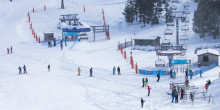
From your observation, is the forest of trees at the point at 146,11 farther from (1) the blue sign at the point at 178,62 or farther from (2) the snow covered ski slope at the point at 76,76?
(1) the blue sign at the point at 178,62

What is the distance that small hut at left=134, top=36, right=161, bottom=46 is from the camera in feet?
168

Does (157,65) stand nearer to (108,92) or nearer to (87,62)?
(87,62)

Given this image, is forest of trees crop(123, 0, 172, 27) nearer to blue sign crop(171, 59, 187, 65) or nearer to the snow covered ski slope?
the snow covered ski slope

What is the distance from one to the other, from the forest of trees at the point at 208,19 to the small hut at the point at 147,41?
21.6 feet

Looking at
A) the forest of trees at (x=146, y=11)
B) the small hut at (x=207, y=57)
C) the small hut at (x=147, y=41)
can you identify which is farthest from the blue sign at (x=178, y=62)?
the forest of trees at (x=146, y=11)

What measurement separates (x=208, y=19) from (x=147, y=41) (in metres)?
9.96

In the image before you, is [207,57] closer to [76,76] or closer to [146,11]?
[76,76]

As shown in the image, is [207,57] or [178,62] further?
[207,57]

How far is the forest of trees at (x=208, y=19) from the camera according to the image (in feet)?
166

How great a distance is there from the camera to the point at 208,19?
2007 inches

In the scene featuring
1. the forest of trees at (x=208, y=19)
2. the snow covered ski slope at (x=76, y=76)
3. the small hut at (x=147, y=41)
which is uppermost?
the forest of trees at (x=208, y=19)

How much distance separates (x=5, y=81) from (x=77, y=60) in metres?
11.7

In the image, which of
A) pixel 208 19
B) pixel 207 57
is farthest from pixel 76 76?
pixel 208 19

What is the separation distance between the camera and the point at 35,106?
23.3 m
